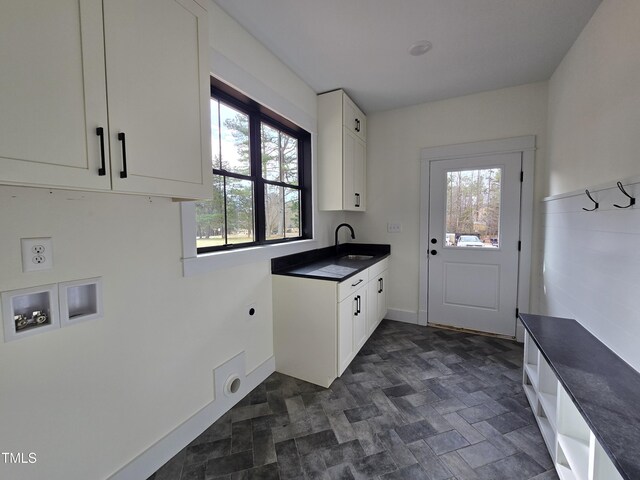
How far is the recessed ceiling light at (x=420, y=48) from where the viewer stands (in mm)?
2064

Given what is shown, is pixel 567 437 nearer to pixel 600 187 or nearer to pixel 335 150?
pixel 600 187

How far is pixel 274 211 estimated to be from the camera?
2.47 metres

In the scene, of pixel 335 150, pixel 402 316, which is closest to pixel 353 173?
pixel 335 150

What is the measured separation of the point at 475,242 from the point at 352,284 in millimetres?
1671

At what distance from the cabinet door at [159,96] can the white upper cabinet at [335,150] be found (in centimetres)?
162

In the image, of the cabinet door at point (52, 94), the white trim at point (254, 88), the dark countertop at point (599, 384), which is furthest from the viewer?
the white trim at point (254, 88)

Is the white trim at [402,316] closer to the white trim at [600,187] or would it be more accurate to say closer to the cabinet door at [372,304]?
the cabinet door at [372,304]

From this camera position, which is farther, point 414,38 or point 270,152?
point 270,152

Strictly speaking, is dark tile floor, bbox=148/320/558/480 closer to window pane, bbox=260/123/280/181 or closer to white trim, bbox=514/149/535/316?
white trim, bbox=514/149/535/316

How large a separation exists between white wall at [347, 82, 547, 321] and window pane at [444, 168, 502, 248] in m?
0.35

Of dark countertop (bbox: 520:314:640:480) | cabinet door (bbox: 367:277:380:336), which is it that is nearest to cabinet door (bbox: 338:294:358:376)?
cabinet door (bbox: 367:277:380:336)

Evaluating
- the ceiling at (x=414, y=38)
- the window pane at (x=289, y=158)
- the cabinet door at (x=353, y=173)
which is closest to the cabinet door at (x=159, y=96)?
the ceiling at (x=414, y=38)

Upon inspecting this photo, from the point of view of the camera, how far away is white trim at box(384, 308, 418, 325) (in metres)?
3.34

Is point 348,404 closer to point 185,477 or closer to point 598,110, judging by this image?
point 185,477
